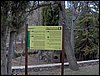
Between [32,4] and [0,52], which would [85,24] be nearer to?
[32,4]

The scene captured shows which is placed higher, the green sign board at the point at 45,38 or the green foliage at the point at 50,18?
the green foliage at the point at 50,18

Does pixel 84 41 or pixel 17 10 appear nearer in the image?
pixel 17 10

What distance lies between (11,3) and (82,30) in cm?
1076

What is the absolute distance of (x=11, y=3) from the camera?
600 centimetres

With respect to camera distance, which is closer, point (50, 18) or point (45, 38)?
point (45, 38)

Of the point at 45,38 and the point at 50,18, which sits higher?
the point at 50,18

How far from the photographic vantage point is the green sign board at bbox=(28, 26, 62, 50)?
7.29m

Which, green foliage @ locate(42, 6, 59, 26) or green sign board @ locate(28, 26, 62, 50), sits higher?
green foliage @ locate(42, 6, 59, 26)

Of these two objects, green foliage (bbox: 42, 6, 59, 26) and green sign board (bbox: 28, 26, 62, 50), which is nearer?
green sign board (bbox: 28, 26, 62, 50)

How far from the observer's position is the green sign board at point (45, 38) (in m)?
7.29

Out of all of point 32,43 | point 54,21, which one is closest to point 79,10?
point 54,21

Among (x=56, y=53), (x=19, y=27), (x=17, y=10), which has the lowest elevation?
(x=56, y=53)

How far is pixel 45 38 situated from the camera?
7.30 meters

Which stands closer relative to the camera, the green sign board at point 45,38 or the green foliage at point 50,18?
the green sign board at point 45,38
